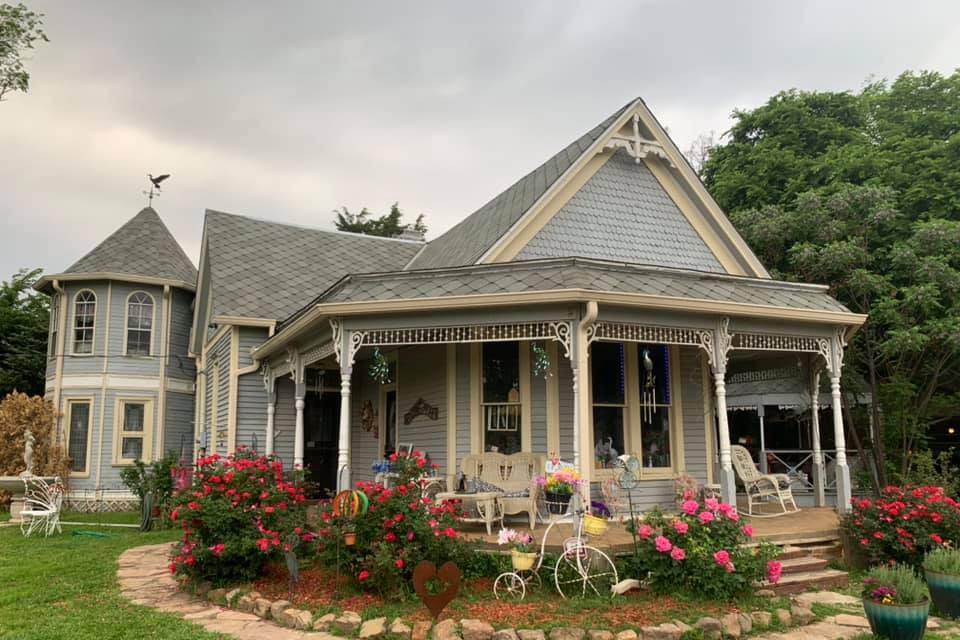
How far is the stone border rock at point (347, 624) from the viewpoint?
504cm

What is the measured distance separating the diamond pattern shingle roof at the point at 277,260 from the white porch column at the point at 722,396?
797 cm

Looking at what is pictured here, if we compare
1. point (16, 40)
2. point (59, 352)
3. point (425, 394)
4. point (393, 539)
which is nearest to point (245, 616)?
point (393, 539)

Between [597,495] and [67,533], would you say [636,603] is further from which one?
[67,533]

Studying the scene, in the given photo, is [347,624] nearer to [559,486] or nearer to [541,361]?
[559,486]

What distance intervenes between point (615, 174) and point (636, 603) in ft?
23.4

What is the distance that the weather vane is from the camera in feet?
66.0

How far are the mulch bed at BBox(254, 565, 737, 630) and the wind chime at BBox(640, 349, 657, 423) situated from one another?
3611 millimetres

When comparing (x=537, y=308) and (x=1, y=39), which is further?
(x=1, y=39)

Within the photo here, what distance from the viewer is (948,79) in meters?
16.1

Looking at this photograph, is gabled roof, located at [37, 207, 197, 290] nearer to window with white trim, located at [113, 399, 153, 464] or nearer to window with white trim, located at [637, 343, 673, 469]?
window with white trim, located at [113, 399, 153, 464]

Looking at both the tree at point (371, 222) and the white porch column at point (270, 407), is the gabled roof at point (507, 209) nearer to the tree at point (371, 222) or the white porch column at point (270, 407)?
the white porch column at point (270, 407)

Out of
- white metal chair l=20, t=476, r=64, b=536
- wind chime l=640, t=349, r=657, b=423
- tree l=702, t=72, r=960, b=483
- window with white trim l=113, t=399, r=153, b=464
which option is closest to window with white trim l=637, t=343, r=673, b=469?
wind chime l=640, t=349, r=657, b=423

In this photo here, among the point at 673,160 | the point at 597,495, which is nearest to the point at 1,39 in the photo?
the point at 673,160

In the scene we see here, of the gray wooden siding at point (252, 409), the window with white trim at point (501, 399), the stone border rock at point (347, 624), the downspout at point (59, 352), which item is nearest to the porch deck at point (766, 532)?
the window with white trim at point (501, 399)
